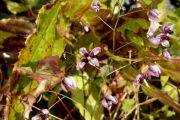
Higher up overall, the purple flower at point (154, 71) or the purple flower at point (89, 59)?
the purple flower at point (89, 59)

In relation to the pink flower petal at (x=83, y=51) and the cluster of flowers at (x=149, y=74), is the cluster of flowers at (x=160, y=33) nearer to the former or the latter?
the cluster of flowers at (x=149, y=74)

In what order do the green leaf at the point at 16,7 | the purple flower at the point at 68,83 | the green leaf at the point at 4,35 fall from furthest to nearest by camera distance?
the green leaf at the point at 16,7 < the green leaf at the point at 4,35 < the purple flower at the point at 68,83

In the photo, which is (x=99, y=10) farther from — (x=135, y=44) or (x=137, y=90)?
(x=137, y=90)

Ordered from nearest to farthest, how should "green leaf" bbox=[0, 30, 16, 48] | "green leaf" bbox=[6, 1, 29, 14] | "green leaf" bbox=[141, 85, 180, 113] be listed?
1. "green leaf" bbox=[141, 85, 180, 113]
2. "green leaf" bbox=[0, 30, 16, 48]
3. "green leaf" bbox=[6, 1, 29, 14]

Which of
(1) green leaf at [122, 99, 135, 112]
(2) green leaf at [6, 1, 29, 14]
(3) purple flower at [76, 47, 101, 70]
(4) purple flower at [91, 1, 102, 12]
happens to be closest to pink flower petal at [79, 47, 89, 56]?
(3) purple flower at [76, 47, 101, 70]

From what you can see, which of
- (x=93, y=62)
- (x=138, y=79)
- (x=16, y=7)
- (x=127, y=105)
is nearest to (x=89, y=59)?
(x=93, y=62)

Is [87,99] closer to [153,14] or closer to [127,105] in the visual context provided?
[127,105]

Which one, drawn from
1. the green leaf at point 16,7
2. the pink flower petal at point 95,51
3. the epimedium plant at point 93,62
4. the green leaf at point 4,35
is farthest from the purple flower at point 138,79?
the green leaf at point 16,7

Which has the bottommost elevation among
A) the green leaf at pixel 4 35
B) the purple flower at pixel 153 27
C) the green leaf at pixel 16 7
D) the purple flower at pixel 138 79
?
the purple flower at pixel 138 79

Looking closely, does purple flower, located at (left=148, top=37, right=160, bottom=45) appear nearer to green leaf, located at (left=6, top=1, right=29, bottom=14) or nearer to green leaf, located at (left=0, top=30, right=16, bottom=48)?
green leaf, located at (left=0, top=30, right=16, bottom=48)
